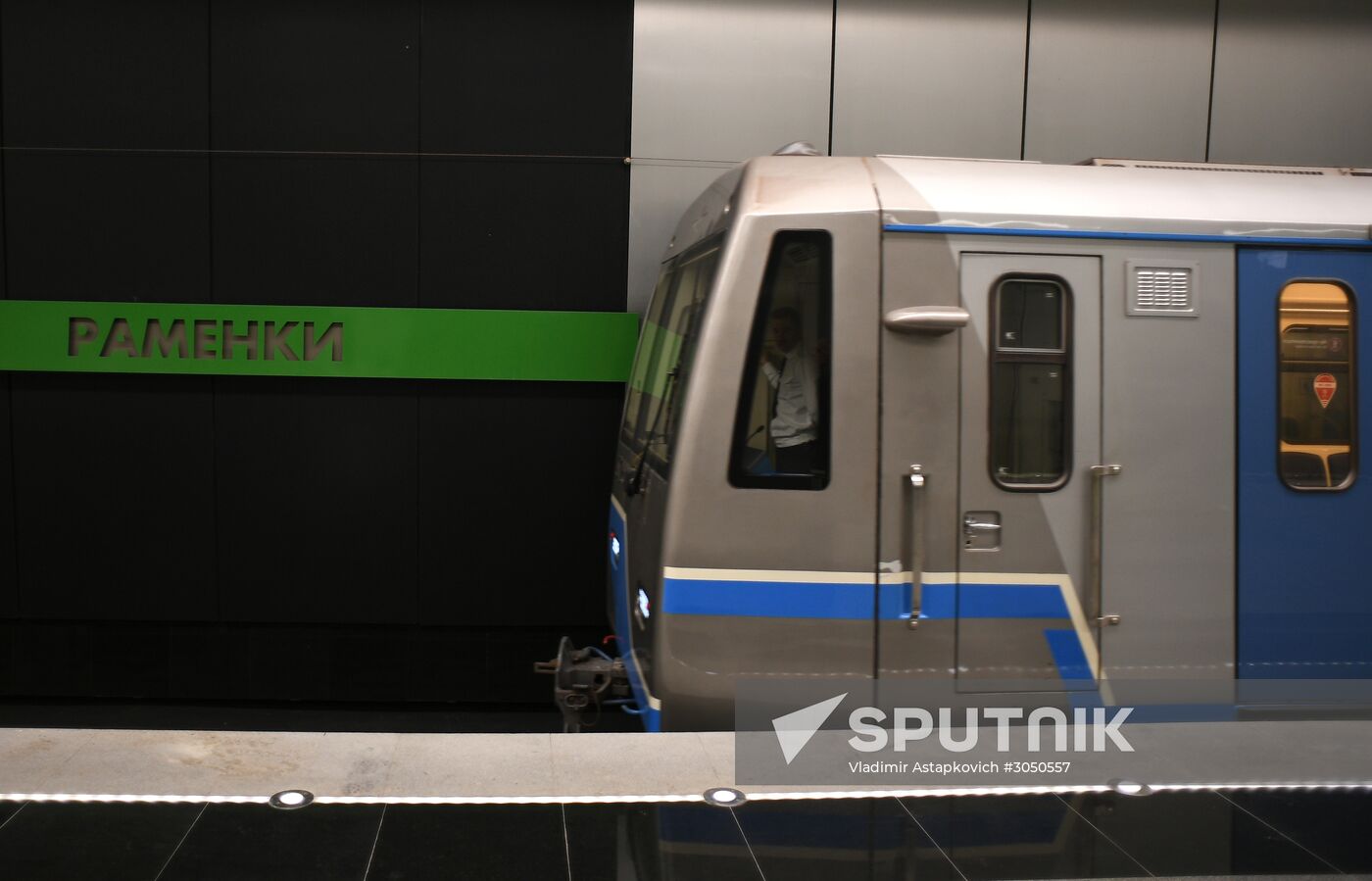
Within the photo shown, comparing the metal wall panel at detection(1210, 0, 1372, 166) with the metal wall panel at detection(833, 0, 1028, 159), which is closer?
the metal wall panel at detection(833, 0, 1028, 159)

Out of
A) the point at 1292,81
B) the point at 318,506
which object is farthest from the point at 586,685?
the point at 1292,81

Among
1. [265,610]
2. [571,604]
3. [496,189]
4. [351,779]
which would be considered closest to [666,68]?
[496,189]

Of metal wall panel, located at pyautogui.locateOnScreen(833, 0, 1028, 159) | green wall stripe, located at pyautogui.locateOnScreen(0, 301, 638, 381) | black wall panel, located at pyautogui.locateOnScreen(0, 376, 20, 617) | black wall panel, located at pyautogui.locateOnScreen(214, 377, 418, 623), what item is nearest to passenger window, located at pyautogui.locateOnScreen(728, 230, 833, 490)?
green wall stripe, located at pyautogui.locateOnScreen(0, 301, 638, 381)

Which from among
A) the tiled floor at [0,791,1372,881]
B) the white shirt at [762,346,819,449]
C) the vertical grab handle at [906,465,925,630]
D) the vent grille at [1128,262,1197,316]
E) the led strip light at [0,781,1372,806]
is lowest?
the tiled floor at [0,791,1372,881]

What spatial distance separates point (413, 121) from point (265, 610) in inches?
135

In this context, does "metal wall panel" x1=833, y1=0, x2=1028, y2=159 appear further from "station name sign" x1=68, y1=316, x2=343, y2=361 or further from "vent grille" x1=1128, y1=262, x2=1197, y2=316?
"station name sign" x1=68, y1=316, x2=343, y2=361

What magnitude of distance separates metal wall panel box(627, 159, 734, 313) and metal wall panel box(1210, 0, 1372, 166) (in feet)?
11.6

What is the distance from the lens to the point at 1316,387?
5137 mm

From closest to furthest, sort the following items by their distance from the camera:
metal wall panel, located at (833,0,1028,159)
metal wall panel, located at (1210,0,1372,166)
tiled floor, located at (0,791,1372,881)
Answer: tiled floor, located at (0,791,1372,881) → metal wall panel, located at (833,0,1028,159) → metal wall panel, located at (1210,0,1372,166)

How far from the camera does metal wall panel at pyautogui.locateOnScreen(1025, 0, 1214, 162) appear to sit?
315 inches

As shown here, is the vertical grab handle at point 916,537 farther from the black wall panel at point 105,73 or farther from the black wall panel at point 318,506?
the black wall panel at point 105,73

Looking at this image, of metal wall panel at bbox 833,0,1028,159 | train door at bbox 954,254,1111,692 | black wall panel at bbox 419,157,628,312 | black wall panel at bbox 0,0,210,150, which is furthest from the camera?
metal wall panel at bbox 833,0,1028,159

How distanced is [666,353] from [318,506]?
3413 mm

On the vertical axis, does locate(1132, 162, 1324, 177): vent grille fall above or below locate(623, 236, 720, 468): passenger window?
above
